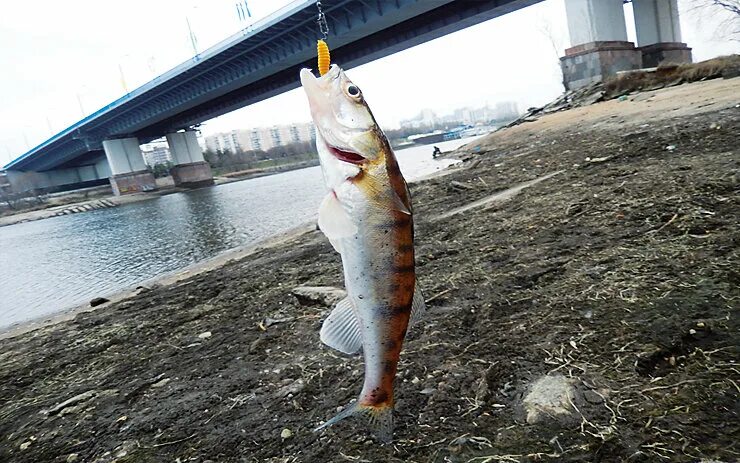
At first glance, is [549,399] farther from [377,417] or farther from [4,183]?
[4,183]

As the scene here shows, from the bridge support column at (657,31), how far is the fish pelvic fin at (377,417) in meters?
43.7

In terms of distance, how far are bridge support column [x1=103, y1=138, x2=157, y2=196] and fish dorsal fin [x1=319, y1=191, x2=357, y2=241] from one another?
7579cm

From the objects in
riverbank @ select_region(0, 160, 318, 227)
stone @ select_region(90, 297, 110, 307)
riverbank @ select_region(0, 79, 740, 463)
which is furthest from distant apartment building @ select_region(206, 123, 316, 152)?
riverbank @ select_region(0, 79, 740, 463)

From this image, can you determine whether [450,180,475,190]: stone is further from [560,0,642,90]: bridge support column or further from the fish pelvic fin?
[560,0,642,90]: bridge support column

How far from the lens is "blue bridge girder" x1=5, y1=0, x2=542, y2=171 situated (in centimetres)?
3209

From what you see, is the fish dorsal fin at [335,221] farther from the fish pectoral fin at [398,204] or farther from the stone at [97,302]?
the stone at [97,302]

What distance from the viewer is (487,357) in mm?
3240

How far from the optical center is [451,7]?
116 feet

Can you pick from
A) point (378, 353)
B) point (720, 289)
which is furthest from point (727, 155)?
point (378, 353)

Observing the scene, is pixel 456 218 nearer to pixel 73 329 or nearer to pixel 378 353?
pixel 378 353

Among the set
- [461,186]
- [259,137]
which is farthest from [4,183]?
[461,186]

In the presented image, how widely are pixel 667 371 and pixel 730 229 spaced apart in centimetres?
229

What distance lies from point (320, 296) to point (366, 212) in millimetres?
3662

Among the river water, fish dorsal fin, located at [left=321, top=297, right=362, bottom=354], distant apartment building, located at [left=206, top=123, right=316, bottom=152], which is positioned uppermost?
distant apartment building, located at [left=206, top=123, right=316, bottom=152]
